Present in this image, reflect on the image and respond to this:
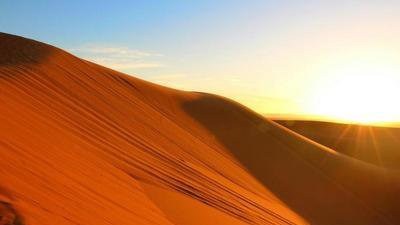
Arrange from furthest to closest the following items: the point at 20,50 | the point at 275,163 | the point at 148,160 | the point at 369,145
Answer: the point at 369,145
the point at 275,163
the point at 20,50
the point at 148,160

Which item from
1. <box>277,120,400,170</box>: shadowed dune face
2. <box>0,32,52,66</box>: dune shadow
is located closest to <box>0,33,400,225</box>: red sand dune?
<box>0,32,52,66</box>: dune shadow

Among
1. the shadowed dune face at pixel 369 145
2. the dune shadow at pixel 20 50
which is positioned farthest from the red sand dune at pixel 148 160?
the shadowed dune face at pixel 369 145

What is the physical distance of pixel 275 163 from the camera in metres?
15.5

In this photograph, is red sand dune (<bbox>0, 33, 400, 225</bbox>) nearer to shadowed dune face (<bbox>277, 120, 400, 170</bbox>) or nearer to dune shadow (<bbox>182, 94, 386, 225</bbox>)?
dune shadow (<bbox>182, 94, 386, 225</bbox>)

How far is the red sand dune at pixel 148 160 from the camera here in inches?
223

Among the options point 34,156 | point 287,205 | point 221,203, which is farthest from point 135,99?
point 34,156

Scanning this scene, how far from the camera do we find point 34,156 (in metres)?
6.06

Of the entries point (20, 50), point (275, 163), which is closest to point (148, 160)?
point (20, 50)

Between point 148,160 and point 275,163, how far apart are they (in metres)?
7.14

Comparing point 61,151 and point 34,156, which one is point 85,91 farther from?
point 34,156

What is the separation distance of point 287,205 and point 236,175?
4.91ft

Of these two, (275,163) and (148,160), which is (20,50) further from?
(275,163)

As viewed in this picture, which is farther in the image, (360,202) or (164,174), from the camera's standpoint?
(360,202)

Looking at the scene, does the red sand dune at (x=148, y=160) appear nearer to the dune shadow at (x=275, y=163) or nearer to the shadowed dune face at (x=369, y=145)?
the dune shadow at (x=275, y=163)
